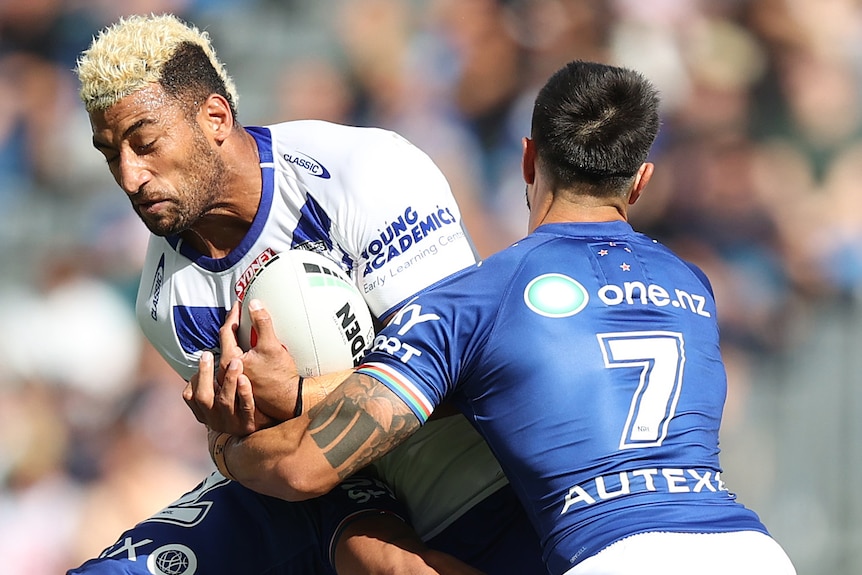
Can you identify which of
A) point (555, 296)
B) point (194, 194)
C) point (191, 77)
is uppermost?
point (191, 77)

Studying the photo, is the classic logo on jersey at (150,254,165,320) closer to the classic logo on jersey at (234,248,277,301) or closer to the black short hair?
the classic logo on jersey at (234,248,277,301)

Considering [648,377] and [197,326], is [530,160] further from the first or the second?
[197,326]

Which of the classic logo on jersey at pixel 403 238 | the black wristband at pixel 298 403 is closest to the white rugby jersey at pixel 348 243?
the classic logo on jersey at pixel 403 238

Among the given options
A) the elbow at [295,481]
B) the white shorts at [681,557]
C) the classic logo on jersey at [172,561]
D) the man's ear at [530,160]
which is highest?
the man's ear at [530,160]

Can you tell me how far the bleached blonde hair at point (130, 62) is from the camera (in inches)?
128

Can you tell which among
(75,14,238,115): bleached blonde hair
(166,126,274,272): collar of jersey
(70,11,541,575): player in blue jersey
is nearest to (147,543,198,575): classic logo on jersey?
(70,11,541,575): player in blue jersey

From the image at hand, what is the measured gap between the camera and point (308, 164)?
3535 mm

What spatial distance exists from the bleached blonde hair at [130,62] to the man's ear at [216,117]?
3.5 inches

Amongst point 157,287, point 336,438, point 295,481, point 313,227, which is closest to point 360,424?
point 336,438

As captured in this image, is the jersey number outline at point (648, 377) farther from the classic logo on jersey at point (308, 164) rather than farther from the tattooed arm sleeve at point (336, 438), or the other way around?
the classic logo on jersey at point (308, 164)

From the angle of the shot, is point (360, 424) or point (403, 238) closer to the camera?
point (360, 424)

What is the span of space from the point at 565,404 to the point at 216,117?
5.02ft

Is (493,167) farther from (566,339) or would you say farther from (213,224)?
(566,339)

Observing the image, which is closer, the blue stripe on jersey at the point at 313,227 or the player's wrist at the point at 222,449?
the player's wrist at the point at 222,449
